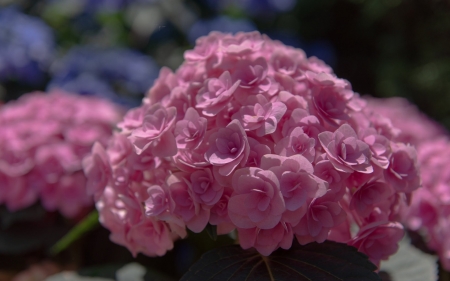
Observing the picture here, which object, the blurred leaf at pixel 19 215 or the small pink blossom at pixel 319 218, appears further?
the blurred leaf at pixel 19 215

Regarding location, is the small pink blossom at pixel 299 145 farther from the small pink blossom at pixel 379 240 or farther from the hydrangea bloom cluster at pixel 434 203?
the hydrangea bloom cluster at pixel 434 203

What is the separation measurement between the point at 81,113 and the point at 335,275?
3.13ft

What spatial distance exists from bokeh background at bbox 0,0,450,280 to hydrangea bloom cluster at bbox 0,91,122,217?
0.07 m

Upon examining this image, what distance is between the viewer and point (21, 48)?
2.13m

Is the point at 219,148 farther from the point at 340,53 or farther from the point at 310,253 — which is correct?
the point at 340,53

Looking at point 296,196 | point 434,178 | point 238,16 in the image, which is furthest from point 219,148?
point 238,16

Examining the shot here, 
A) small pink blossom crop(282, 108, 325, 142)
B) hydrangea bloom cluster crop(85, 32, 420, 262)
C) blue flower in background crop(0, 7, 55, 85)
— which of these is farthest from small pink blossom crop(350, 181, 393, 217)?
blue flower in background crop(0, 7, 55, 85)

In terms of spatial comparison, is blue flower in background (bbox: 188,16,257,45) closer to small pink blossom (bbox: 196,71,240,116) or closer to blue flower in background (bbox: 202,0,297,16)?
blue flower in background (bbox: 202,0,297,16)

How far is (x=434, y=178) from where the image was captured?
3.78ft

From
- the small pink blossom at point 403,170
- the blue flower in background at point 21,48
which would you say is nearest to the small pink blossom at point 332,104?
the small pink blossom at point 403,170

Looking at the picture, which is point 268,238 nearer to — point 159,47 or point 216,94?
point 216,94

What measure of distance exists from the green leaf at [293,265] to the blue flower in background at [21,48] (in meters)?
1.66

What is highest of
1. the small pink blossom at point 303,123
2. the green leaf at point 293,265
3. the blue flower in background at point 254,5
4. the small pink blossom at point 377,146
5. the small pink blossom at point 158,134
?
the small pink blossom at point 303,123

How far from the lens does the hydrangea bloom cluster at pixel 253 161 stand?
28.2 inches
